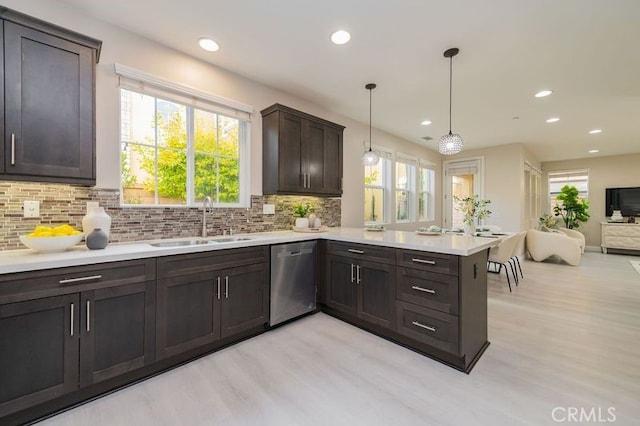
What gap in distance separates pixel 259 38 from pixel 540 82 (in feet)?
10.9

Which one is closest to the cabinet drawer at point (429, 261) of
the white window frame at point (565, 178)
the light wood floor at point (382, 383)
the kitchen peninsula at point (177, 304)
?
the kitchen peninsula at point (177, 304)

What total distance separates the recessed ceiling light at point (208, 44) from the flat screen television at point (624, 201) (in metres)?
10.5

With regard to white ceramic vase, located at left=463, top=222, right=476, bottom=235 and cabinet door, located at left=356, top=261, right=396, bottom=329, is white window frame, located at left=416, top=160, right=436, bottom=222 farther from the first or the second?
cabinet door, located at left=356, top=261, right=396, bottom=329

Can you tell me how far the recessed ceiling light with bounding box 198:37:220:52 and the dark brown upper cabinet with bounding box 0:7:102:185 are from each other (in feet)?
2.81

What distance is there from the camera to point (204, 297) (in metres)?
2.19

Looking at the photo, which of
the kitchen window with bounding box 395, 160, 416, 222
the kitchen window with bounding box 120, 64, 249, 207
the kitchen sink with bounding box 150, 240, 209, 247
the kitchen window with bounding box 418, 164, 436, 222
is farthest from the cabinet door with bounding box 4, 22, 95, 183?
the kitchen window with bounding box 418, 164, 436, 222

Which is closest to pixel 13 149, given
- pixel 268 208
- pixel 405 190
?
pixel 268 208

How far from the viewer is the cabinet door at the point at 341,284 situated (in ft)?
9.10

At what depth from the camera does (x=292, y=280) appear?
2820 millimetres

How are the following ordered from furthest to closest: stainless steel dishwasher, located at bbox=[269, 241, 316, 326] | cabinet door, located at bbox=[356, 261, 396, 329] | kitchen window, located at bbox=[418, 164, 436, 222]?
kitchen window, located at bbox=[418, 164, 436, 222] → stainless steel dishwasher, located at bbox=[269, 241, 316, 326] → cabinet door, located at bbox=[356, 261, 396, 329]

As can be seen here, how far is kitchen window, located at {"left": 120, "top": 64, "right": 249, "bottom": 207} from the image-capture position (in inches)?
97.1

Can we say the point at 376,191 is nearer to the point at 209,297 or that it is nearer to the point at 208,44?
the point at 208,44

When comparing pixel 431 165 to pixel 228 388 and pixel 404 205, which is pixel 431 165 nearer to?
pixel 404 205

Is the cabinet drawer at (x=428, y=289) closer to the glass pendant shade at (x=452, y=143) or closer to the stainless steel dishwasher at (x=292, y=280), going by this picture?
the stainless steel dishwasher at (x=292, y=280)
